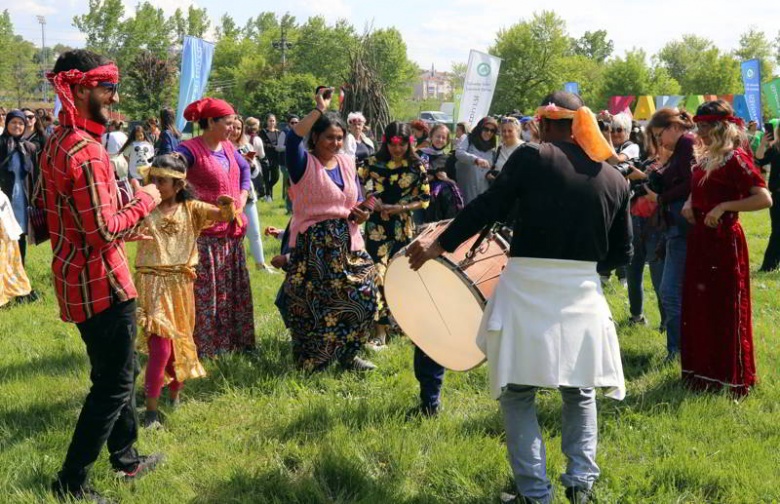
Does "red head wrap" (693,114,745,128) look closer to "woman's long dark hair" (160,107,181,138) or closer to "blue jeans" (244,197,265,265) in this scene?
"blue jeans" (244,197,265,265)

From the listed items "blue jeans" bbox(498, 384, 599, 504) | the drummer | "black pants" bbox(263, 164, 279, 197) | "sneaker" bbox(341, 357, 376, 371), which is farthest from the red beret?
"black pants" bbox(263, 164, 279, 197)

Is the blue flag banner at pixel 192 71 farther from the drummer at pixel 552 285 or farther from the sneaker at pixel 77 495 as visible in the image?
the drummer at pixel 552 285

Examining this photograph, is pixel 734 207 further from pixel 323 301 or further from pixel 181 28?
pixel 181 28

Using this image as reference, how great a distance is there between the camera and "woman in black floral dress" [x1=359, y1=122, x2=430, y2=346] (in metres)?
6.27

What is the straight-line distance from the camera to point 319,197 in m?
5.28

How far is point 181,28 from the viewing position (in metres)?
87.1

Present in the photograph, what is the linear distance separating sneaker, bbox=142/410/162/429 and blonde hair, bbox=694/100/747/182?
3922mm

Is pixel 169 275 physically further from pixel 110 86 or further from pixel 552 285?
pixel 552 285

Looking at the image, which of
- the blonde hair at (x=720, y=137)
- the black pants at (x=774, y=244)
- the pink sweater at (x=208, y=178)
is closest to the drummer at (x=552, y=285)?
the blonde hair at (x=720, y=137)

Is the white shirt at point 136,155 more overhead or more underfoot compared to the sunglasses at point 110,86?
more underfoot

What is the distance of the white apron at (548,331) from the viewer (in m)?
3.23

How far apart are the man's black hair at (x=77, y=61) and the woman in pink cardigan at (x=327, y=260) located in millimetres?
1883

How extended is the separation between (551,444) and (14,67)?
2906 inches

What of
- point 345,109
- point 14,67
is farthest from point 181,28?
point 345,109
